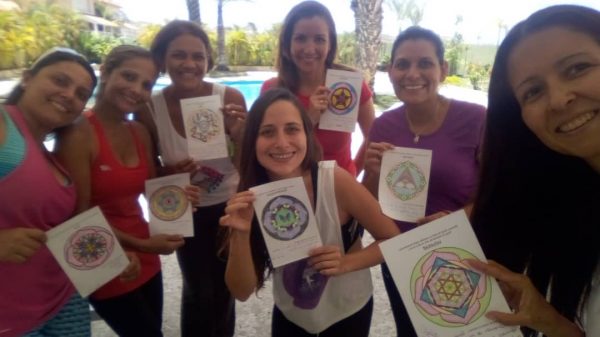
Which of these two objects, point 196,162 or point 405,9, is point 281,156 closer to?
point 196,162

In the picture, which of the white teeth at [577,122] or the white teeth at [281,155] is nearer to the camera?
the white teeth at [577,122]

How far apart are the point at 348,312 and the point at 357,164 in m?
1.09

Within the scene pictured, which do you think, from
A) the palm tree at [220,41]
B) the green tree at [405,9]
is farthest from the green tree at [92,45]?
the green tree at [405,9]

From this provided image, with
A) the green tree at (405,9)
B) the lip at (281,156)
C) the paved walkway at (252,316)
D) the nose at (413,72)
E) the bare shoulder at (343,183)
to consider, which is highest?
the green tree at (405,9)

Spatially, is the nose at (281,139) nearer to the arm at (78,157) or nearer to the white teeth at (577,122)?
the arm at (78,157)

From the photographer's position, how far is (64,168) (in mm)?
1595

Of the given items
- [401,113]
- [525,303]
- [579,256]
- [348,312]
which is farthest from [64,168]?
[579,256]

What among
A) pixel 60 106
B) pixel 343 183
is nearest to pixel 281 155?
pixel 343 183

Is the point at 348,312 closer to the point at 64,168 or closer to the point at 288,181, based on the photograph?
the point at 288,181

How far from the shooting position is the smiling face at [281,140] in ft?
5.17

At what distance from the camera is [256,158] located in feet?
5.42

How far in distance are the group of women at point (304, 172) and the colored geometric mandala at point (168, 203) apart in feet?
0.20

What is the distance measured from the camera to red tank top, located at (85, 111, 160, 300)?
172 centimetres

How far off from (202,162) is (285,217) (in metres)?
0.95
